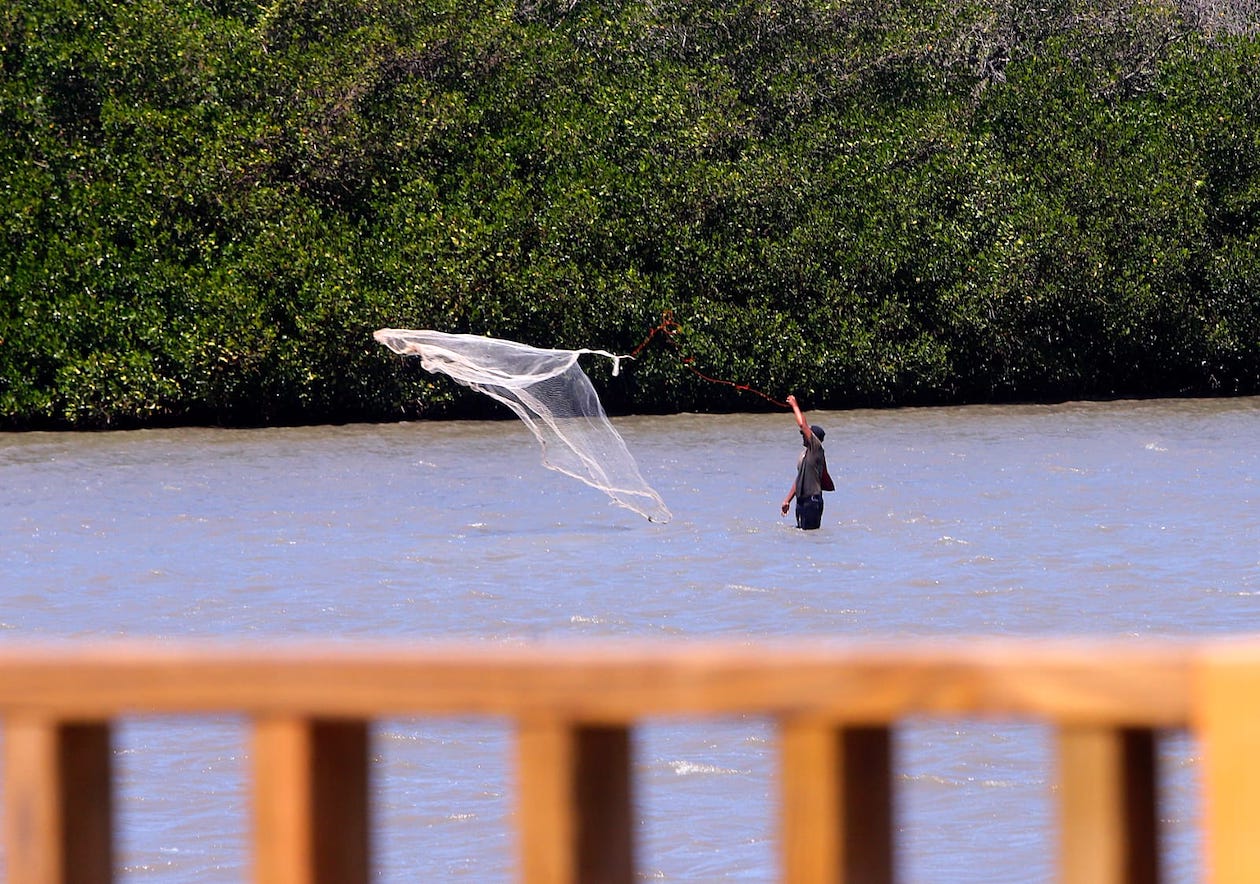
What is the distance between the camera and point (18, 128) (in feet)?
107

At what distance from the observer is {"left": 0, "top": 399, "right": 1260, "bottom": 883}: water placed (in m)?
8.62

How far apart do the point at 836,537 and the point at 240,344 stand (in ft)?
53.3

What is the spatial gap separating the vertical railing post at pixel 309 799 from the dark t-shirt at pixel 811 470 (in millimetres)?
15509

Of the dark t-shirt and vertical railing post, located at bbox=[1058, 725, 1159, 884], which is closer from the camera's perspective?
vertical railing post, located at bbox=[1058, 725, 1159, 884]

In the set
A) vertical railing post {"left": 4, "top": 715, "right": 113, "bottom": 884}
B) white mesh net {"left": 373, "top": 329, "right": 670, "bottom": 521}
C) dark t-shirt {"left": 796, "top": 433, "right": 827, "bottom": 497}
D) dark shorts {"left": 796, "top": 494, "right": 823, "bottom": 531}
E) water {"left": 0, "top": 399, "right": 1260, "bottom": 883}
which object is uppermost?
vertical railing post {"left": 4, "top": 715, "right": 113, "bottom": 884}

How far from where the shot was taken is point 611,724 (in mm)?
2014

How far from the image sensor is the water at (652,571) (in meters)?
8.62

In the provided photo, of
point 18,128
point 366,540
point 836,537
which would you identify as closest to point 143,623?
point 366,540

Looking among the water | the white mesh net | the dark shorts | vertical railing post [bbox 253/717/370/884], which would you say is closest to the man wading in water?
the dark shorts

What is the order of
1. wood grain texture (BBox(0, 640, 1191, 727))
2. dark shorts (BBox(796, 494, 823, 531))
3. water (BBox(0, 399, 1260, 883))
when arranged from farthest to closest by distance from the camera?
dark shorts (BBox(796, 494, 823, 531)) → water (BBox(0, 399, 1260, 883)) → wood grain texture (BBox(0, 640, 1191, 727))

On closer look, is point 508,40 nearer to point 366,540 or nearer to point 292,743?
point 366,540

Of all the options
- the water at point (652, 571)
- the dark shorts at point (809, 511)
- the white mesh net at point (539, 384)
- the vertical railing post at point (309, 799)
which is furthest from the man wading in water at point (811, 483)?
the vertical railing post at point (309, 799)

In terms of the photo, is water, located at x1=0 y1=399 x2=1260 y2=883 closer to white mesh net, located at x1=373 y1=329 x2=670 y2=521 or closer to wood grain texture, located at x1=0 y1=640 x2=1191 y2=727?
wood grain texture, located at x1=0 y1=640 x2=1191 y2=727

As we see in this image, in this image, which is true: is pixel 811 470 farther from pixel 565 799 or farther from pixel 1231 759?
pixel 1231 759
